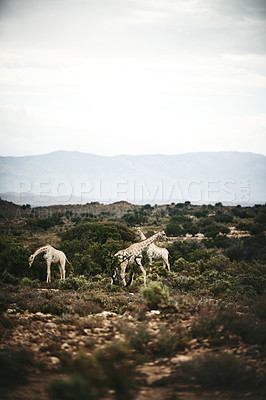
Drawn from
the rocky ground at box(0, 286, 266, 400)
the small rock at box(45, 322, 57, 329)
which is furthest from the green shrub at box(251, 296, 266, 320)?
the small rock at box(45, 322, 57, 329)

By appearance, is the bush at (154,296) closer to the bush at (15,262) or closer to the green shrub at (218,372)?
the green shrub at (218,372)

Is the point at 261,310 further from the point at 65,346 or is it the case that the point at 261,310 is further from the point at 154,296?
the point at 65,346

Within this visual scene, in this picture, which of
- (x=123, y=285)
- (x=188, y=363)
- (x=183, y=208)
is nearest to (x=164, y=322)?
(x=188, y=363)

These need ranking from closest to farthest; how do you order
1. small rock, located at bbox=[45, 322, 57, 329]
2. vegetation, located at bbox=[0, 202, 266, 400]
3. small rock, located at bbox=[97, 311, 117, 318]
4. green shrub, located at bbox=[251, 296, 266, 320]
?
vegetation, located at bbox=[0, 202, 266, 400]
small rock, located at bbox=[45, 322, 57, 329]
green shrub, located at bbox=[251, 296, 266, 320]
small rock, located at bbox=[97, 311, 117, 318]

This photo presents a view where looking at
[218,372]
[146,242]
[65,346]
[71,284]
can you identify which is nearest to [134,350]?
[65,346]

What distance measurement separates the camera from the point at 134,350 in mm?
6445

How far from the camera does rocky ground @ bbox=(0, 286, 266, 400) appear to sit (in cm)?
518

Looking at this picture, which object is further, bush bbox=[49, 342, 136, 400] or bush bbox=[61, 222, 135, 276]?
bush bbox=[61, 222, 135, 276]

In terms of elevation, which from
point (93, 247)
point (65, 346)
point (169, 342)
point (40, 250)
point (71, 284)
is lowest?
point (71, 284)

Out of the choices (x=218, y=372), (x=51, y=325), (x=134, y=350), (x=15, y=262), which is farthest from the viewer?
(x=15, y=262)

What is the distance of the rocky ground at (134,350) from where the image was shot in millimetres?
5180

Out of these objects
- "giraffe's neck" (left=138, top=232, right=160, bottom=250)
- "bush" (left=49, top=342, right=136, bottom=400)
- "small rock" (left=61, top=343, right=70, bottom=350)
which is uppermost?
"giraffe's neck" (left=138, top=232, right=160, bottom=250)

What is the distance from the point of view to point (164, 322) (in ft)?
26.3

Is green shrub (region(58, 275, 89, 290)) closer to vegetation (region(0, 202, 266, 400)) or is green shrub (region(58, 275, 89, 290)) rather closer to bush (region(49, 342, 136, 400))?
vegetation (region(0, 202, 266, 400))
